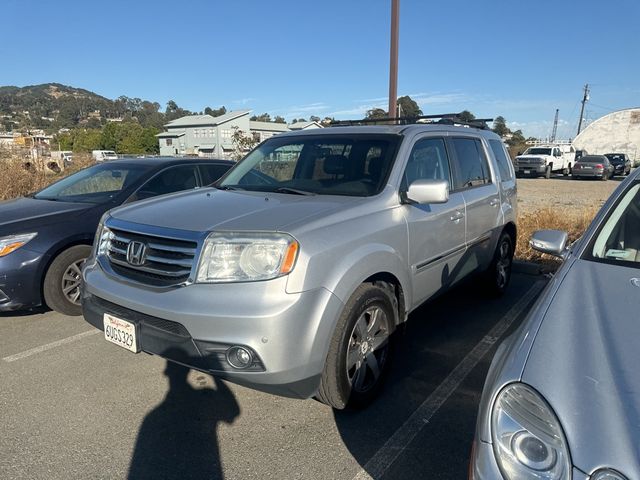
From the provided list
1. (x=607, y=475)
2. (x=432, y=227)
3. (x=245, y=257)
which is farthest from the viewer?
(x=432, y=227)

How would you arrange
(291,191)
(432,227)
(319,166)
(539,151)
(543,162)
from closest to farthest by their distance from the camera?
1. (291,191)
2. (432,227)
3. (319,166)
4. (543,162)
5. (539,151)

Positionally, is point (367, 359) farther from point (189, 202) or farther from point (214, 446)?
point (189, 202)

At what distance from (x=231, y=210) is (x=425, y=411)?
6.09 ft

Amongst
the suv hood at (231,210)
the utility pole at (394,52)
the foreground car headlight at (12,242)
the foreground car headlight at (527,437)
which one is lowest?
the foreground car headlight at (527,437)

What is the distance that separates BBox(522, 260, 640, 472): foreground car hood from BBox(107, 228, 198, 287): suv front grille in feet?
5.94

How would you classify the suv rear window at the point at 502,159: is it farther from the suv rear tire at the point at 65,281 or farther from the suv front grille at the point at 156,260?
the suv rear tire at the point at 65,281

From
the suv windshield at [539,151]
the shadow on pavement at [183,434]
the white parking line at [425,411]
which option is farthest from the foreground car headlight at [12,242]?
the suv windshield at [539,151]

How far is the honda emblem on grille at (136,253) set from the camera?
2.76 m

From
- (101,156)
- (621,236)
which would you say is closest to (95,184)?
(621,236)

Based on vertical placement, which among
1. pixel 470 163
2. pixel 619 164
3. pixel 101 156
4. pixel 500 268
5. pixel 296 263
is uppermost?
pixel 101 156

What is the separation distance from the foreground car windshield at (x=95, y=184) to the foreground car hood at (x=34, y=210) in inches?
7.6

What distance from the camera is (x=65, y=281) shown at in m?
4.45

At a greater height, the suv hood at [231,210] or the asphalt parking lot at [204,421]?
the suv hood at [231,210]

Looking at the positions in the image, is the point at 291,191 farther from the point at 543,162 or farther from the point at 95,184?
the point at 543,162
